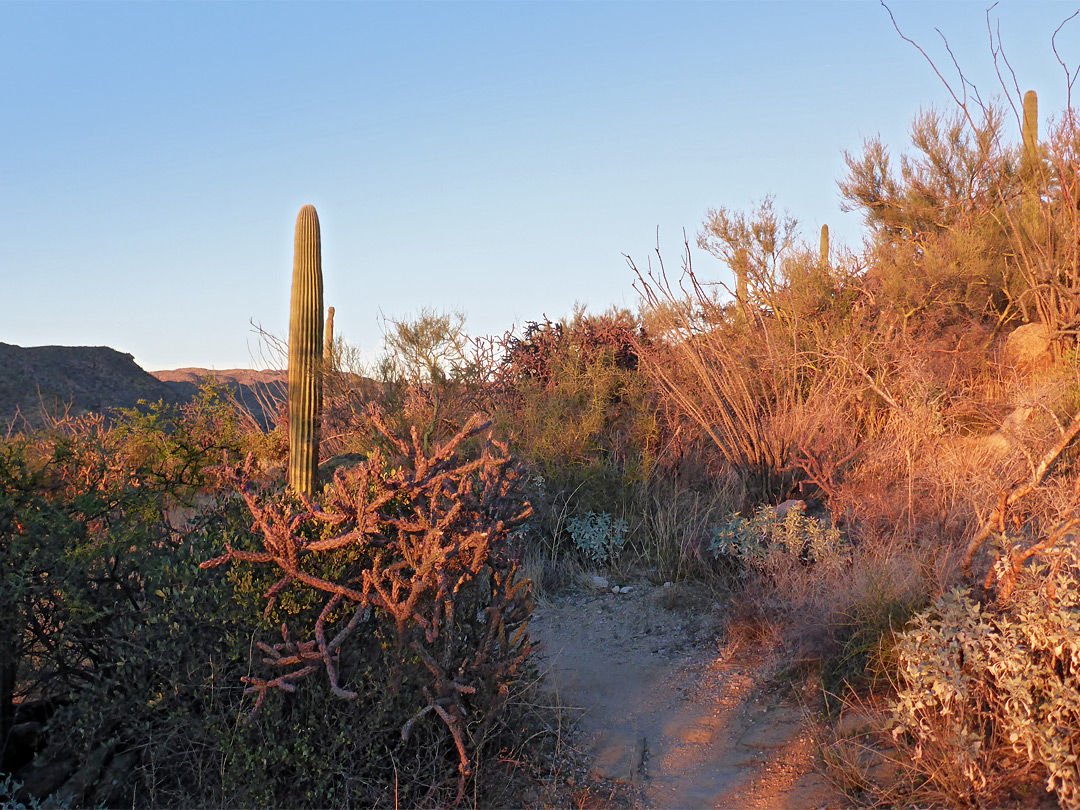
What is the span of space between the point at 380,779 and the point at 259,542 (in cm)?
102

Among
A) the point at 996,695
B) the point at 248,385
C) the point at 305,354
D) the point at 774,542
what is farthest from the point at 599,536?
the point at 248,385

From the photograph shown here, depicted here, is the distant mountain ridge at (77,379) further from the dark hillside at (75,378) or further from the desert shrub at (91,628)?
the desert shrub at (91,628)

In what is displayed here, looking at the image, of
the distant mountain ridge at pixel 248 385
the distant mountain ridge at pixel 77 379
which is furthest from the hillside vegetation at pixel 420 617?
the distant mountain ridge at pixel 77 379

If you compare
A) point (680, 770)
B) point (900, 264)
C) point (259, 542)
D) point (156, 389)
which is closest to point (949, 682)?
point (680, 770)

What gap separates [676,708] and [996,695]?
1.66 meters

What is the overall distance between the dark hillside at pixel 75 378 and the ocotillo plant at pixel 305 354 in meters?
16.8

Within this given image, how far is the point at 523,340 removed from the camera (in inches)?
431

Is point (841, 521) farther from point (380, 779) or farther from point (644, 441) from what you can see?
point (380, 779)

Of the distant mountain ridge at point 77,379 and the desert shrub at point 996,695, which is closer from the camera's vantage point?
the desert shrub at point 996,695

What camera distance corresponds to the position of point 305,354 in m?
6.54

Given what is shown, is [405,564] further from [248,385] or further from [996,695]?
[248,385]

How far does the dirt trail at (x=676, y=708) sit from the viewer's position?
3.42 meters

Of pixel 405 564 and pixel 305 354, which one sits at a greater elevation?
pixel 305 354

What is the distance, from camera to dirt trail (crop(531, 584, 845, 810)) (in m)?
3.42
